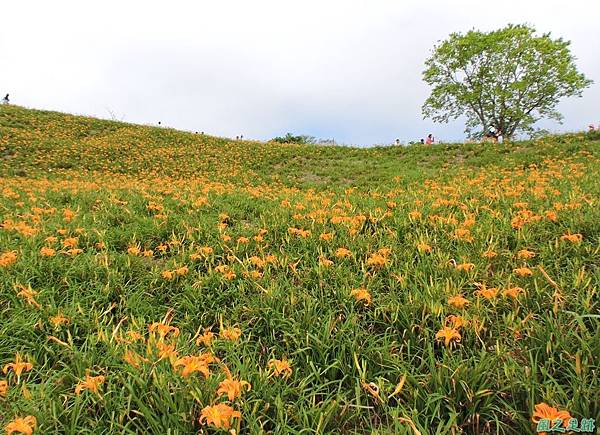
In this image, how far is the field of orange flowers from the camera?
1.60m

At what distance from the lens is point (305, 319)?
2297 mm

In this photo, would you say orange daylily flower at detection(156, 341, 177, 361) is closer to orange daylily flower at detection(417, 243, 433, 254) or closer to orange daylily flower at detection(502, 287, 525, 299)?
orange daylily flower at detection(502, 287, 525, 299)

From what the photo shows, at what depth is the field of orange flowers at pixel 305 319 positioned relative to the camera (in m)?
1.60

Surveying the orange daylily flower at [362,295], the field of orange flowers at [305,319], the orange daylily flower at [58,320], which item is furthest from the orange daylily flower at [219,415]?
the orange daylily flower at [58,320]

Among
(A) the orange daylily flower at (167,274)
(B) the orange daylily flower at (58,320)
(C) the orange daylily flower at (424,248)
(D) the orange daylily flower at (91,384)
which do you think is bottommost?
(D) the orange daylily flower at (91,384)

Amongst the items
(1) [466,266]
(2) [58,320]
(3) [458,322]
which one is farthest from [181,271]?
(1) [466,266]

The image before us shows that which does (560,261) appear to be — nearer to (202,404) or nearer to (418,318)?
(418,318)

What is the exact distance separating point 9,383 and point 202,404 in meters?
1.27

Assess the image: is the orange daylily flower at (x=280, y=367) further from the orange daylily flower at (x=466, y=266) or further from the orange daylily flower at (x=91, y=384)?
the orange daylily flower at (x=466, y=266)

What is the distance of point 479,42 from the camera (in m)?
27.4

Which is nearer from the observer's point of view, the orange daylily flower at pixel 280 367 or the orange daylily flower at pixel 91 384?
the orange daylily flower at pixel 91 384

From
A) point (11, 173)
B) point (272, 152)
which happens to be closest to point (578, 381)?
point (11, 173)

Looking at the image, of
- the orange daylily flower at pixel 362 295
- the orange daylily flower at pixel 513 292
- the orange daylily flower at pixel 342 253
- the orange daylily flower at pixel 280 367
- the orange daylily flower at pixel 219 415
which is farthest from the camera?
the orange daylily flower at pixel 342 253

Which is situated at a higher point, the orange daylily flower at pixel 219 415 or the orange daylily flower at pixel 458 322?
the orange daylily flower at pixel 458 322
